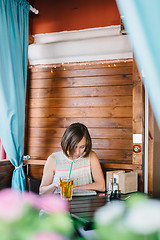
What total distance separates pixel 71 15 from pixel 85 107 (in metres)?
1.20

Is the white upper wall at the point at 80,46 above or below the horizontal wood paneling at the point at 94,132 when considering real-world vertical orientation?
above

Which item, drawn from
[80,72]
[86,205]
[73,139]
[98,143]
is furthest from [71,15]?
[86,205]

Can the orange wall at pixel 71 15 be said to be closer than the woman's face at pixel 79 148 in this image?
No

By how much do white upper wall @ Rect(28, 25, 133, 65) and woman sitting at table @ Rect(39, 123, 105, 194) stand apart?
109cm

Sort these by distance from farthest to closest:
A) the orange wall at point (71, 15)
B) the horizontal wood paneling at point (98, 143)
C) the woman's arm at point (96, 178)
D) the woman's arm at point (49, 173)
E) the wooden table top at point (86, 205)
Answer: the orange wall at point (71, 15) → the horizontal wood paneling at point (98, 143) → the woman's arm at point (49, 173) → the woman's arm at point (96, 178) → the wooden table top at point (86, 205)

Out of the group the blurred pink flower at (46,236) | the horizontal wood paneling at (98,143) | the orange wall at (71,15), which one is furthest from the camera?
the orange wall at (71,15)

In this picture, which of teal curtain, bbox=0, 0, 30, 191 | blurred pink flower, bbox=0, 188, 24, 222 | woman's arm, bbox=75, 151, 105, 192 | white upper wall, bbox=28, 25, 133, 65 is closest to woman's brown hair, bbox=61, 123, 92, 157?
woman's arm, bbox=75, 151, 105, 192

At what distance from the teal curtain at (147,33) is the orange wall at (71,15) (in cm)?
302

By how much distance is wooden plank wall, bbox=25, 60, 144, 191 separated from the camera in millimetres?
3243

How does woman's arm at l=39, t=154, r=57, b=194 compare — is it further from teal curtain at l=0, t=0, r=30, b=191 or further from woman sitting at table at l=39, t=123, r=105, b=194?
teal curtain at l=0, t=0, r=30, b=191

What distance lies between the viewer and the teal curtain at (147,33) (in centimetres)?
45

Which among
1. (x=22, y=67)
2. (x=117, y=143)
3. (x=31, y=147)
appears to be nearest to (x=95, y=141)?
(x=117, y=143)

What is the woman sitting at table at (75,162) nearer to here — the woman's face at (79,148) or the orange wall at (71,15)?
the woman's face at (79,148)

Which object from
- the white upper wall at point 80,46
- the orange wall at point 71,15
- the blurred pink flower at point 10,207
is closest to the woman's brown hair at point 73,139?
the white upper wall at point 80,46
